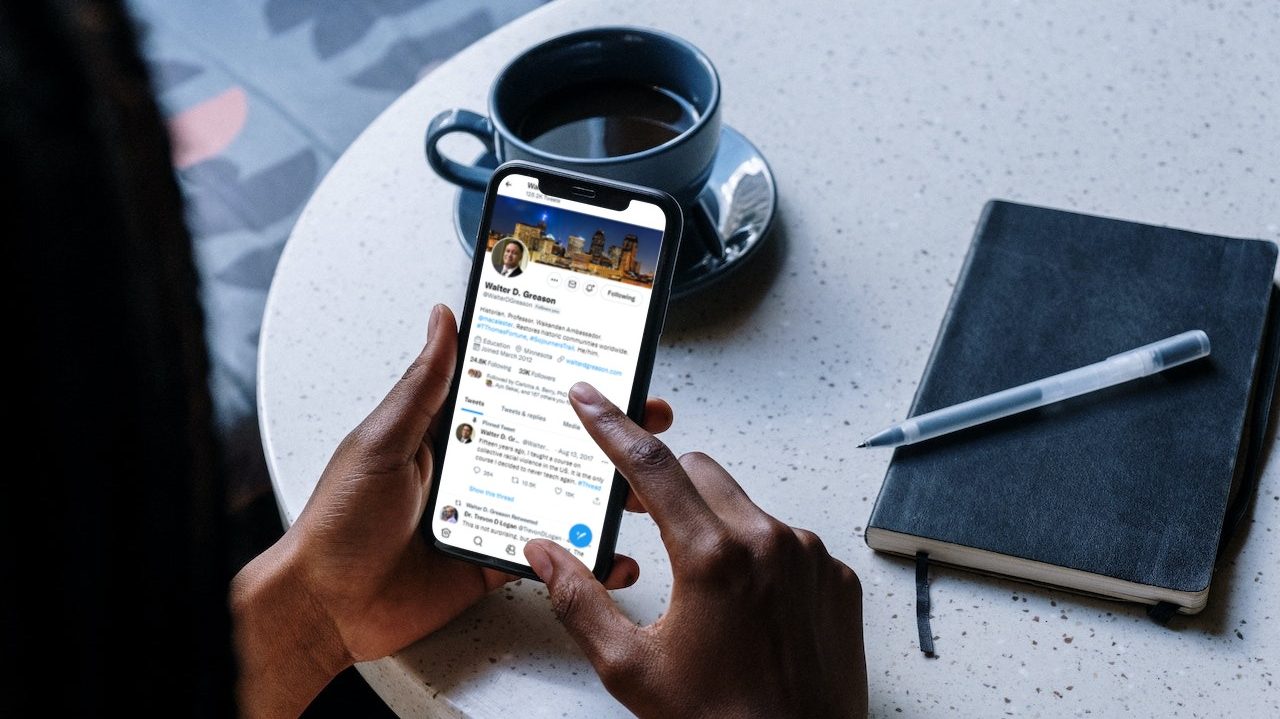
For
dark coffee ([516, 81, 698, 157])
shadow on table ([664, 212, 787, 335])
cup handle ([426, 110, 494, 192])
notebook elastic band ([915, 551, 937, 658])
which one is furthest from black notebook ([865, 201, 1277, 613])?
cup handle ([426, 110, 494, 192])

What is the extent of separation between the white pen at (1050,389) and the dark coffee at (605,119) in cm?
27

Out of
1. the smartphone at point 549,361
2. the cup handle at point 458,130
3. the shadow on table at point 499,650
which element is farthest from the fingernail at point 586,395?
the cup handle at point 458,130

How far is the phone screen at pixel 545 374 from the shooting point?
0.67m

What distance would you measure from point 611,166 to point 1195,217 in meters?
0.45

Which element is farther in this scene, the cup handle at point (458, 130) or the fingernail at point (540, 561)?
the cup handle at point (458, 130)

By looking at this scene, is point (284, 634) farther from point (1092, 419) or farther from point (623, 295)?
point (1092, 419)

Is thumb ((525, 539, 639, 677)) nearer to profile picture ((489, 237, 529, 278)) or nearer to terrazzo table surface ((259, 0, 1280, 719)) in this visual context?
terrazzo table surface ((259, 0, 1280, 719))

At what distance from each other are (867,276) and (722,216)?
122 mm

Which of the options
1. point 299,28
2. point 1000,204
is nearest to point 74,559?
point 1000,204

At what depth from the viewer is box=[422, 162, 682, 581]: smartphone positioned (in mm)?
667

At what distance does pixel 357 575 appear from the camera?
66 cm

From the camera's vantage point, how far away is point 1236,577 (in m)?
0.65

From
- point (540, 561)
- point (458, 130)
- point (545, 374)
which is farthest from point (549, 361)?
point (458, 130)

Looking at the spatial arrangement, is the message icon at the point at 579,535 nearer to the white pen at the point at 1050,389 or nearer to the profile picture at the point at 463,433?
the profile picture at the point at 463,433
